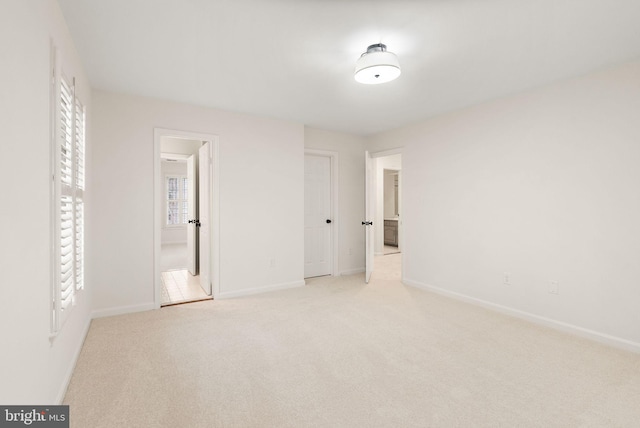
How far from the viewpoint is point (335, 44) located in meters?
2.33

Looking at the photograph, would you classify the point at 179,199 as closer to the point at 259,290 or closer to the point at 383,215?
the point at 383,215

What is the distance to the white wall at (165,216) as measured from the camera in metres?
9.22

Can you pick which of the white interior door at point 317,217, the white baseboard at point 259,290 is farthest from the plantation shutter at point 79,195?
the white interior door at point 317,217

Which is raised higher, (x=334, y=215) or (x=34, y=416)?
(x=334, y=215)

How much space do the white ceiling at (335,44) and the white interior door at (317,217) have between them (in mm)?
1734

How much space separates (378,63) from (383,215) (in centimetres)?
628

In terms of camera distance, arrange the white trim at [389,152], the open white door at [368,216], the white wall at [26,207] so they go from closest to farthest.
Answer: the white wall at [26,207]
the open white door at [368,216]
the white trim at [389,152]

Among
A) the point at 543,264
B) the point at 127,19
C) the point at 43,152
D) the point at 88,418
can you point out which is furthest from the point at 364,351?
the point at 127,19

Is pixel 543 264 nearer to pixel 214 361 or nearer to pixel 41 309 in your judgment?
pixel 214 361

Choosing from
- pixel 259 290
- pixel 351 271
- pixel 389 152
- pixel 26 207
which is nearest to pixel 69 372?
pixel 26 207

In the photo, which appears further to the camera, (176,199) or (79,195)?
(176,199)

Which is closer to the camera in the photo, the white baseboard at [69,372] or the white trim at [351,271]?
the white baseboard at [69,372]

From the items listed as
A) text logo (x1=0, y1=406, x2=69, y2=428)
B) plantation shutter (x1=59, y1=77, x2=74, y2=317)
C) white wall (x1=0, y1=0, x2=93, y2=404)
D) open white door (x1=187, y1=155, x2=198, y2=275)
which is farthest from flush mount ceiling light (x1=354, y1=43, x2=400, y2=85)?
open white door (x1=187, y1=155, x2=198, y2=275)

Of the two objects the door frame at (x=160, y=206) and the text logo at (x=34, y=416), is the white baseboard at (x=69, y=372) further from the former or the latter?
the door frame at (x=160, y=206)
